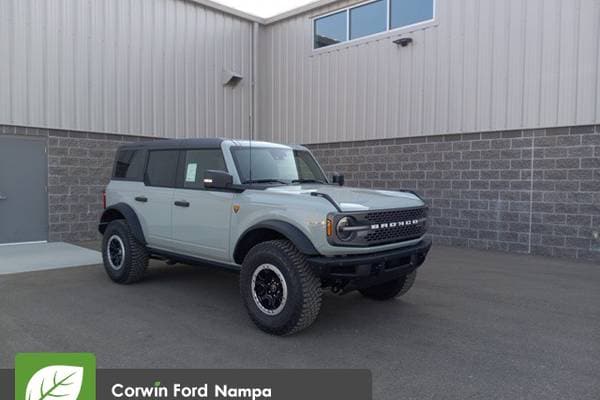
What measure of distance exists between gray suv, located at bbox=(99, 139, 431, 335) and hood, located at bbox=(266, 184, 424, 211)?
0.5 inches

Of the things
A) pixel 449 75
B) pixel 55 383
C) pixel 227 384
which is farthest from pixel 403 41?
pixel 55 383

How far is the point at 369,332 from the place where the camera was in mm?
4746

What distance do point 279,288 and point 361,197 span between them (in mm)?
1238

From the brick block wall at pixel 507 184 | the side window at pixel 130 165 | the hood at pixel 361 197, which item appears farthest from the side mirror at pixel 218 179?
the brick block wall at pixel 507 184

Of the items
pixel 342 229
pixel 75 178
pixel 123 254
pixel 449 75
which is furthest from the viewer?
pixel 75 178

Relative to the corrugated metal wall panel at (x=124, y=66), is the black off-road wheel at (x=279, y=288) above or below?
below

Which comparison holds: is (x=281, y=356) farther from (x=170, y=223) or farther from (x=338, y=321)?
(x=170, y=223)

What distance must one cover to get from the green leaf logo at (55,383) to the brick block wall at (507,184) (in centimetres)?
850

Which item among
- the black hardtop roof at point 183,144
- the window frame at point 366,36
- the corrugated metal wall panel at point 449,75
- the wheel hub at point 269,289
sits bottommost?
the wheel hub at point 269,289

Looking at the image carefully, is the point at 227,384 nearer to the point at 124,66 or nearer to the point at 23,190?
the point at 23,190

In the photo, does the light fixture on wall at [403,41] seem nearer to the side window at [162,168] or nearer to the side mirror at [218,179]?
the side window at [162,168]

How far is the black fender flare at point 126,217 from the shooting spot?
6.32 meters

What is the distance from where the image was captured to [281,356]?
4062 mm

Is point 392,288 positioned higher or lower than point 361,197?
lower
